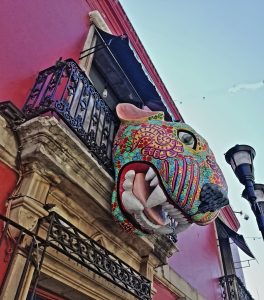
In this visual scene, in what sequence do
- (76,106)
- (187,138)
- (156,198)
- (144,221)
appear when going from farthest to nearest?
(76,106), (187,138), (144,221), (156,198)

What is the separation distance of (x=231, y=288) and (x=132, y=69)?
528 centimetres

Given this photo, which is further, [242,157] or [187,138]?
[242,157]

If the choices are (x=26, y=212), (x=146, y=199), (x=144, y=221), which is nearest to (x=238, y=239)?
(x=144, y=221)

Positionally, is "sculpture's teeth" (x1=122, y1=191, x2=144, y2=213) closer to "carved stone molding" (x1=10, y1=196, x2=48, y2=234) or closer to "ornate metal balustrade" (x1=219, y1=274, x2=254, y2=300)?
"carved stone molding" (x1=10, y1=196, x2=48, y2=234)

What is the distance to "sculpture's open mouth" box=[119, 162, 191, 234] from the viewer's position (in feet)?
11.2

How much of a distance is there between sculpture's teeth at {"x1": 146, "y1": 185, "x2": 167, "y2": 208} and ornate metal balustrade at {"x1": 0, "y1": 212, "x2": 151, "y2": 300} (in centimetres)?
63

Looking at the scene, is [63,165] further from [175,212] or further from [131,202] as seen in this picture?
[175,212]

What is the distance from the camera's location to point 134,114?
4219 millimetres

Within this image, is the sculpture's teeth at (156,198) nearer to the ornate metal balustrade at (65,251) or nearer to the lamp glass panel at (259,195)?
the ornate metal balustrade at (65,251)

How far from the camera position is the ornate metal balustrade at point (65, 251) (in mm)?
2432

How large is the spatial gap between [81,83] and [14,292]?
2.47 metres

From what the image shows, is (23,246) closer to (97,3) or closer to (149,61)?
(97,3)

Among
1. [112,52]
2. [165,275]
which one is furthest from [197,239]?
[112,52]

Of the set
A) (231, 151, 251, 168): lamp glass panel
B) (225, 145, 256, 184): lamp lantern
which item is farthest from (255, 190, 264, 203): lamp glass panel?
(231, 151, 251, 168): lamp glass panel
